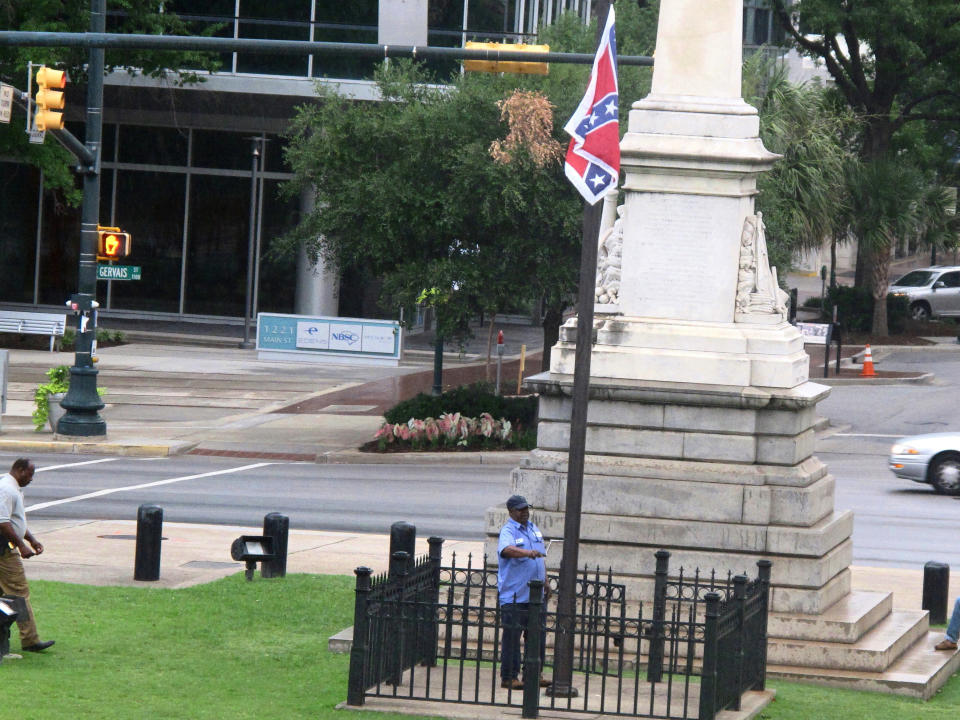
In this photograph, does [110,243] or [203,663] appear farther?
[110,243]

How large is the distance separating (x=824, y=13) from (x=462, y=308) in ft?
70.7

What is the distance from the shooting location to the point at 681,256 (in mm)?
12500

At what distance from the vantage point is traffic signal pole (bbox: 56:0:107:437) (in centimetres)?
2602

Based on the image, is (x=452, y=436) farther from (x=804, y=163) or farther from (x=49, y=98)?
(x=804, y=163)

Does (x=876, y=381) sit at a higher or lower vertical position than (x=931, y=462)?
higher

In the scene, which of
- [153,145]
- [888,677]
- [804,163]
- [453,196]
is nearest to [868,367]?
[804,163]

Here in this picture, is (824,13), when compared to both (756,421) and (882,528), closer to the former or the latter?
(882,528)

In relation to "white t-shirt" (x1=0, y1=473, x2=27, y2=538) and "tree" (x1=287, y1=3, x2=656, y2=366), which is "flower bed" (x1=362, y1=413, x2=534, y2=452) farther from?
"white t-shirt" (x1=0, y1=473, x2=27, y2=538)

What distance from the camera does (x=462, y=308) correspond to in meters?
26.7

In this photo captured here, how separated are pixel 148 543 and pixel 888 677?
7.22m

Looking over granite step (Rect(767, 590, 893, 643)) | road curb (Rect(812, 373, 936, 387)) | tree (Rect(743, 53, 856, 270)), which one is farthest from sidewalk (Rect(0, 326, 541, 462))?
granite step (Rect(767, 590, 893, 643))

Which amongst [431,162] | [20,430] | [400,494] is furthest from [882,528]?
[20,430]

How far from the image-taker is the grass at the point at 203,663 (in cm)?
984

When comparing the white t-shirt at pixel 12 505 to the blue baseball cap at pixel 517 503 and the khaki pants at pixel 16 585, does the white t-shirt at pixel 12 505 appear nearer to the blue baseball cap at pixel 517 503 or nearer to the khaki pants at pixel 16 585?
the khaki pants at pixel 16 585
